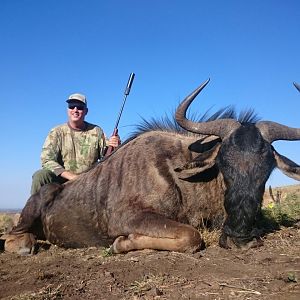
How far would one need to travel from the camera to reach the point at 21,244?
19.6ft

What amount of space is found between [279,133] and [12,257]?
3.62 metres

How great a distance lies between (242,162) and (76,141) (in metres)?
3.99

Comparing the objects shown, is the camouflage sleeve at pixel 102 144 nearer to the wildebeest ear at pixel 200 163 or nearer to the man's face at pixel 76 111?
the man's face at pixel 76 111

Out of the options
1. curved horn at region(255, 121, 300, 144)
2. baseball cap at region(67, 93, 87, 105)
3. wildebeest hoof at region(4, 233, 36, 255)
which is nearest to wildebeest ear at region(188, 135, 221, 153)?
curved horn at region(255, 121, 300, 144)

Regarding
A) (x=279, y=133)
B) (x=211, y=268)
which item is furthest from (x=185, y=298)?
(x=279, y=133)

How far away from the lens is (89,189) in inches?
239

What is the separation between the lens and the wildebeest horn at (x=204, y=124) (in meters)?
5.17

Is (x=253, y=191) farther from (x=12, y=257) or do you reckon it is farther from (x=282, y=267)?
(x=12, y=257)

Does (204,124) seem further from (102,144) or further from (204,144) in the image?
(102,144)

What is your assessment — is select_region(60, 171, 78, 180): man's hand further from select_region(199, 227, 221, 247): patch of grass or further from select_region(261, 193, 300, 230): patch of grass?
select_region(261, 193, 300, 230): patch of grass

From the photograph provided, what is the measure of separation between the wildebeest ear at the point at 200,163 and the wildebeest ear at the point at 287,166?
707 millimetres

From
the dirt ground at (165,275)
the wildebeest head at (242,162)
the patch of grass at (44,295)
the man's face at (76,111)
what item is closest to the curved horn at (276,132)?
the wildebeest head at (242,162)

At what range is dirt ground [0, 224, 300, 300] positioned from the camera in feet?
10.00

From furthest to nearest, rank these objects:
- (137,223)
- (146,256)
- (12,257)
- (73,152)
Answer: (73,152) → (12,257) → (137,223) → (146,256)
